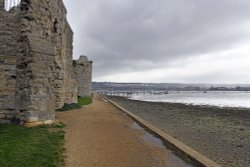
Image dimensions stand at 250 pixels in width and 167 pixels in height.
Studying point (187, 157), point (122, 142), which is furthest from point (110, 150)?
point (187, 157)

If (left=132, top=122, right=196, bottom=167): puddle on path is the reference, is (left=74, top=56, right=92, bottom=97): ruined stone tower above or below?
above

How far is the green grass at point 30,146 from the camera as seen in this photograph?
279 inches

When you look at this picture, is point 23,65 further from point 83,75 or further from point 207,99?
point 207,99

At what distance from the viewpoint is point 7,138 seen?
9227 millimetres

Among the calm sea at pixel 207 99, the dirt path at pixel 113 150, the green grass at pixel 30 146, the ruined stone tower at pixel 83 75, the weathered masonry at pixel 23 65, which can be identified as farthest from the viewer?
the calm sea at pixel 207 99

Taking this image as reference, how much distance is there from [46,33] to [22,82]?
2.16 m

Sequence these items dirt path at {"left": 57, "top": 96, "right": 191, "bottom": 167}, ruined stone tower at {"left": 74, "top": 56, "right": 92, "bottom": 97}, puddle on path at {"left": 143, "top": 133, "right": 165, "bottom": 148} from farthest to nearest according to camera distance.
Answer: ruined stone tower at {"left": 74, "top": 56, "right": 92, "bottom": 97}, puddle on path at {"left": 143, "top": 133, "right": 165, "bottom": 148}, dirt path at {"left": 57, "top": 96, "right": 191, "bottom": 167}

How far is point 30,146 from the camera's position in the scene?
846cm

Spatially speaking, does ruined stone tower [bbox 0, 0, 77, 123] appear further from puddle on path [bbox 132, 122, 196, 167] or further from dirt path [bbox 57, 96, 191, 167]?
puddle on path [bbox 132, 122, 196, 167]

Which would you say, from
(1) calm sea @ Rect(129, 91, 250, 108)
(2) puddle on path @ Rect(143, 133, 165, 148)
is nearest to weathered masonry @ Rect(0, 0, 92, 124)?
(2) puddle on path @ Rect(143, 133, 165, 148)

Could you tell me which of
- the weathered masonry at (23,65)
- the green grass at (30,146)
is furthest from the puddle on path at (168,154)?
the weathered masonry at (23,65)

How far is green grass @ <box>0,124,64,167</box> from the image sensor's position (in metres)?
7.08

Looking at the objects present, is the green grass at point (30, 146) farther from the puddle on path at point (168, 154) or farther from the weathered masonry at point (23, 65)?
the puddle on path at point (168, 154)

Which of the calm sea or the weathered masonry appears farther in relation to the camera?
the calm sea
